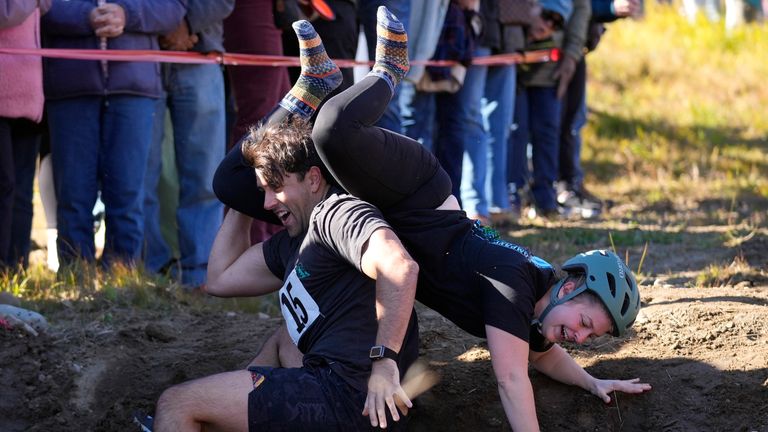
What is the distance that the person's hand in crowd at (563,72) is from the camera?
1034 cm

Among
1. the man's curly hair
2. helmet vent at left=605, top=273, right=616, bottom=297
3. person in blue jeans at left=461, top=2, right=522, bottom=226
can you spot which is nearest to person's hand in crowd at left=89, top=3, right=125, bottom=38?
the man's curly hair

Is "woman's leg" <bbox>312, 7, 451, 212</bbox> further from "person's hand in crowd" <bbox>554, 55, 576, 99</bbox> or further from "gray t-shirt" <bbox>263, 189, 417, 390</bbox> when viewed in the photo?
"person's hand in crowd" <bbox>554, 55, 576, 99</bbox>

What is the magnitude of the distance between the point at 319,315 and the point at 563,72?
6.04 metres

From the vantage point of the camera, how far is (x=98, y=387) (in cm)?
566

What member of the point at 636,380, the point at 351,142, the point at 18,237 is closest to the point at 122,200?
the point at 18,237

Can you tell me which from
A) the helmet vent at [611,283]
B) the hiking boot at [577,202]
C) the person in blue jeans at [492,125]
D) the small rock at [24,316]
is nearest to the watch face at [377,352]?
the helmet vent at [611,283]

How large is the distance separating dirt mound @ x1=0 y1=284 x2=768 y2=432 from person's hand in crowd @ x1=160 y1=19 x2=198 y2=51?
1.92m

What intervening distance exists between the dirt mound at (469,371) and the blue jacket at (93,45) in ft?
4.69

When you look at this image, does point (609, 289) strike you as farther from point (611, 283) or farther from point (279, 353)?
point (279, 353)

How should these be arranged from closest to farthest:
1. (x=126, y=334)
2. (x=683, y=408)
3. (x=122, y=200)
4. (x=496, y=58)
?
1. (x=683, y=408)
2. (x=126, y=334)
3. (x=122, y=200)
4. (x=496, y=58)

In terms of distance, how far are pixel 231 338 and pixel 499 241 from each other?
174 centimetres

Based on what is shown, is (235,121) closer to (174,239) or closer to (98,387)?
(174,239)

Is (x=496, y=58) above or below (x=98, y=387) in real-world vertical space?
above

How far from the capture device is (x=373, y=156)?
491 cm
